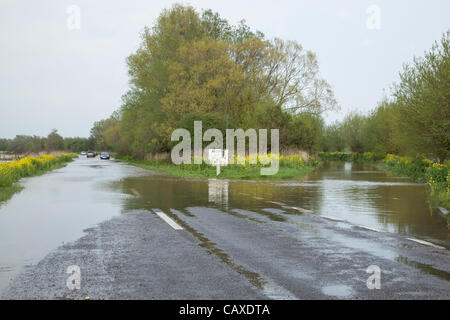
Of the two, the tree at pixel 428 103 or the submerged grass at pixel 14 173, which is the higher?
the tree at pixel 428 103

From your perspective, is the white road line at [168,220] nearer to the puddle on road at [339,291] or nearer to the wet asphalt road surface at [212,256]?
the wet asphalt road surface at [212,256]

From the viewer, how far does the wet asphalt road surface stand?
518 cm

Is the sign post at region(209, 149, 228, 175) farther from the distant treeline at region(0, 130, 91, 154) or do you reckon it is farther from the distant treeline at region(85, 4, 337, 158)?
the distant treeline at region(0, 130, 91, 154)

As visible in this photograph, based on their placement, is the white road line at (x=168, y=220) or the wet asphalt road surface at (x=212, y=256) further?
the white road line at (x=168, y=220)

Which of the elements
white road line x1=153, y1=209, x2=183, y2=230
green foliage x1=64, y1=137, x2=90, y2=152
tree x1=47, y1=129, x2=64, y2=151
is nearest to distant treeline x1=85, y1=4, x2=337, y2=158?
white road line x1=153, y1=209, x2=183, y2=230

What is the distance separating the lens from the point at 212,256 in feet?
22.5

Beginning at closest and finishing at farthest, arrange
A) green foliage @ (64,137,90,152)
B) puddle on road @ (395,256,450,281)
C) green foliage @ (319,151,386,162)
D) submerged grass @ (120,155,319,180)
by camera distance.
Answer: puddle on road @ (395,256,450,281) < submerged grass @ (120,155,319,180) < green foliage @ (319,151,386,162) < green foliage @ (64,137,90,152)

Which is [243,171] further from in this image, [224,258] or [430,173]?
[224,258]

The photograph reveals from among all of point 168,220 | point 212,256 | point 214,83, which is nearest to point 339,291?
point 212,256

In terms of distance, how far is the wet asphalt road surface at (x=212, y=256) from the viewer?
5180 mm

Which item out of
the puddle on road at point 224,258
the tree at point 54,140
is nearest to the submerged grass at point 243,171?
the puddle on road at point 224,258

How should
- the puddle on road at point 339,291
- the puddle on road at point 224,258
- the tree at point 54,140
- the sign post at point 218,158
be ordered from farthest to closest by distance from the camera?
the tree at point 54,140, the sign post at point 218,158, the puddle on road at point 224,258, the puddle on road at point 339,291
